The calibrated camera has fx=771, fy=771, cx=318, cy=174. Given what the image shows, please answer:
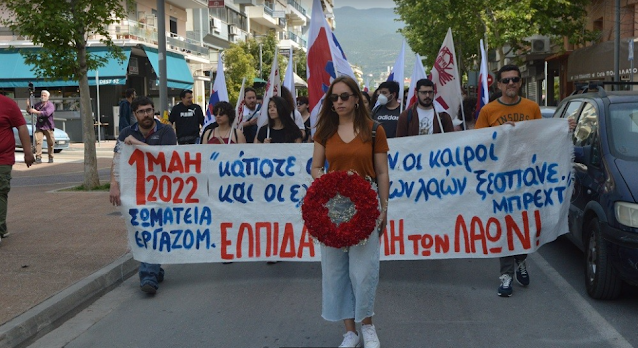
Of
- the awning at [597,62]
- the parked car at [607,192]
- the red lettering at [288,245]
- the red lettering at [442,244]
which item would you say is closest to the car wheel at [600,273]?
the parked car at [607,192]

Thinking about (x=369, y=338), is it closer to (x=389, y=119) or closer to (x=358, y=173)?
(x=358, y=173)

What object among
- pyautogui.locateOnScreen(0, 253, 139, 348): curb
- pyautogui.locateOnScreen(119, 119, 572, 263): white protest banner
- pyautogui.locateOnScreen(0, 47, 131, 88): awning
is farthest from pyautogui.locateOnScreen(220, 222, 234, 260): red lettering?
pyautogui.locateOnScreen(0, 47, 131, 88): awning

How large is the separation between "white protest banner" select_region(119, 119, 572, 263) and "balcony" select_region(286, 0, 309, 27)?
246 ft

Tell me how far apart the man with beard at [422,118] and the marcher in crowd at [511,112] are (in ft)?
3.57

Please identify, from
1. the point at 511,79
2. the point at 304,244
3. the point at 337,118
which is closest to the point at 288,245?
the point at 304,244

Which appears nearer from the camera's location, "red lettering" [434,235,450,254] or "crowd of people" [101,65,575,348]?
"crowd of people" [101,65,575,348]

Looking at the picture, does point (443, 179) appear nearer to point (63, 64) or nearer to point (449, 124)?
point (449, 124)

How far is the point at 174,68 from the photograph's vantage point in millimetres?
39219

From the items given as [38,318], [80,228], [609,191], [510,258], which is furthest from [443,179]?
[80,228]

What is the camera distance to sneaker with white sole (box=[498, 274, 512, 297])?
6680 mm

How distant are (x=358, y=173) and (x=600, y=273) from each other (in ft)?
8.38

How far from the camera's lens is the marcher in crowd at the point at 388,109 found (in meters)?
9.22

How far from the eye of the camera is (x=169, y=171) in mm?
7531

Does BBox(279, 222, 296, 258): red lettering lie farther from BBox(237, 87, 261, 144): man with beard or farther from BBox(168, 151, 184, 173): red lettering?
BBox(237, 87, 261, 144): man with beard
